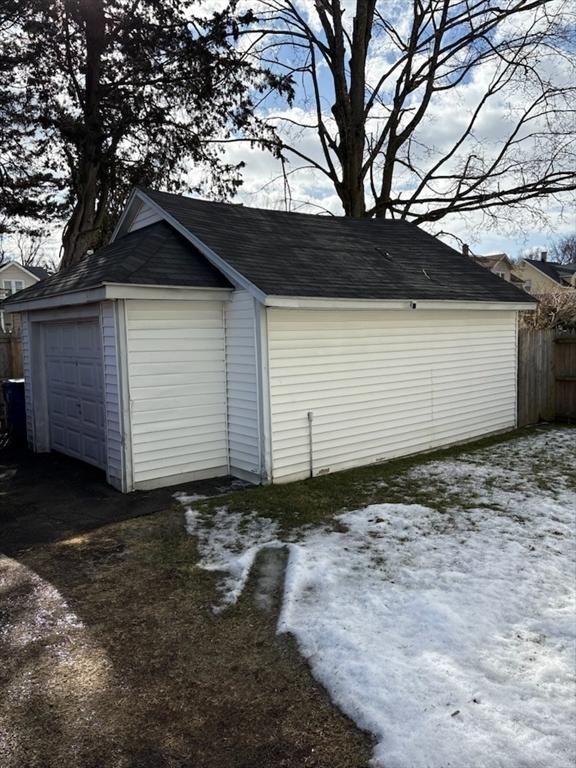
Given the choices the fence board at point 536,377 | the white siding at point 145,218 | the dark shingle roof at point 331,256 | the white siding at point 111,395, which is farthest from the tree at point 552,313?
the white siding at point 111,395

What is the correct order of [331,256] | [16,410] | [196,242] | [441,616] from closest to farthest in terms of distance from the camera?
[441,616] → [196,242] → [331,256] → [16,410]

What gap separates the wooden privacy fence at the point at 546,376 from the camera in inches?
458

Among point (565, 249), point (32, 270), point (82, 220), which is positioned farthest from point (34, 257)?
point (565, 249)

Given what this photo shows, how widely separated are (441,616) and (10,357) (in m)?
11.6

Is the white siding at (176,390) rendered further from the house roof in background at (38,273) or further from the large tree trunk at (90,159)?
the house roof in background at (38,273)

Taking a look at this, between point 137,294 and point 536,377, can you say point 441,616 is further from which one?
point 536,377

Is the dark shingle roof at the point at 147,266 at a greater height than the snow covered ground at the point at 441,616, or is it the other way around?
the dark shingle roof at the point at 147,266

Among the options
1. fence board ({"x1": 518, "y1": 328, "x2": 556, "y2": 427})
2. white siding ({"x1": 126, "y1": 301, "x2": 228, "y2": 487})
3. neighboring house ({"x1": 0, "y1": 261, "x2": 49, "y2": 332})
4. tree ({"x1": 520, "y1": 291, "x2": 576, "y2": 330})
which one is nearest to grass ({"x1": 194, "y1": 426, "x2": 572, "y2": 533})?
white siding ({"x1": 126, "y1": 301, "x2": 228, "y2": 487})

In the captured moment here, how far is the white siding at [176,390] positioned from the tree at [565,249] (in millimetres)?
68470

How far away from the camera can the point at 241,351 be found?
7.52 meters

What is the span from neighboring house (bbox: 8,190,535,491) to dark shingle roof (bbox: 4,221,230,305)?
0.10 ft

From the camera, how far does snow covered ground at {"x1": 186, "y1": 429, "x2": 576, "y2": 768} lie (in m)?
2.81

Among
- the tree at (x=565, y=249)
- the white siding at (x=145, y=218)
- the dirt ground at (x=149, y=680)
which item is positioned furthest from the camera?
the tree at (x=565, y=249)

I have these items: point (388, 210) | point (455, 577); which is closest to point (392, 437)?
point (455, 577)
